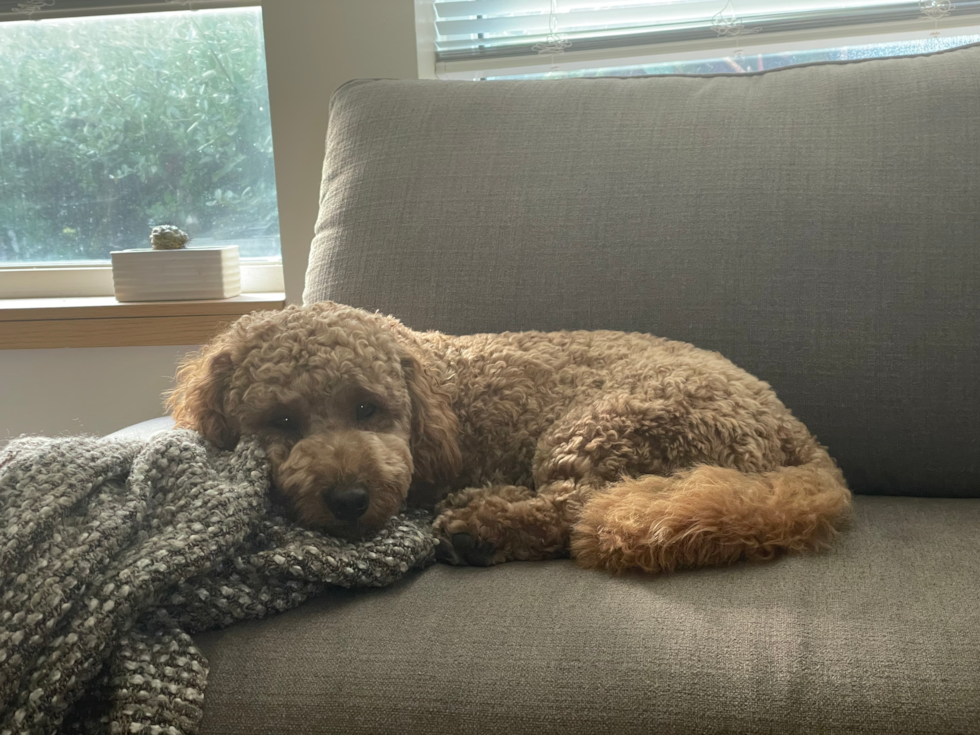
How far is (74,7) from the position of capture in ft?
8.68

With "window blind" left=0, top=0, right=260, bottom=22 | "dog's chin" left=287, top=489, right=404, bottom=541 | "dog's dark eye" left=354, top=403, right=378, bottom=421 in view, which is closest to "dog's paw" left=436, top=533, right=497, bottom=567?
"dog's chin" left=287, top=489, right=404, bottom=541

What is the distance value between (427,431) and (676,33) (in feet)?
5.24

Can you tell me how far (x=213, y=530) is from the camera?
100 cm

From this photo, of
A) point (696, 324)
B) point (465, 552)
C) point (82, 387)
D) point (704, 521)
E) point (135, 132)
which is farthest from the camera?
point (135, 132)

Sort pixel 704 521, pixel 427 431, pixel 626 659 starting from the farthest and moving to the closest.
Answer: pixel 427 431, pixel 704 521, pixel 626 659

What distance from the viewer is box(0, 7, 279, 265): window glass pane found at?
270 centimetres

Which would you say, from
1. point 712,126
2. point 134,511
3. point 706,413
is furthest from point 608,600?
point 712,126

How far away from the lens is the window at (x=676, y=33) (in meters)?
2.22

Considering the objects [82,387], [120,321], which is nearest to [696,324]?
[120,321]

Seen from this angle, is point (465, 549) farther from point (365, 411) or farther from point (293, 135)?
point (293, 135)

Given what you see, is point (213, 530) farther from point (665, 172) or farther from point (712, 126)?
point (712, 126)

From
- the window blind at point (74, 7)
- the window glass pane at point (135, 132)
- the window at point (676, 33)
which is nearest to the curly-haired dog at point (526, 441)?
the window at point (676, 33)

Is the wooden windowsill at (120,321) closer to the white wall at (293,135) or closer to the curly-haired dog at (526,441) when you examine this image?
the white wall at (293,135)

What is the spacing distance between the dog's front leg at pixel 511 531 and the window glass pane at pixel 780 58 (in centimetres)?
137
